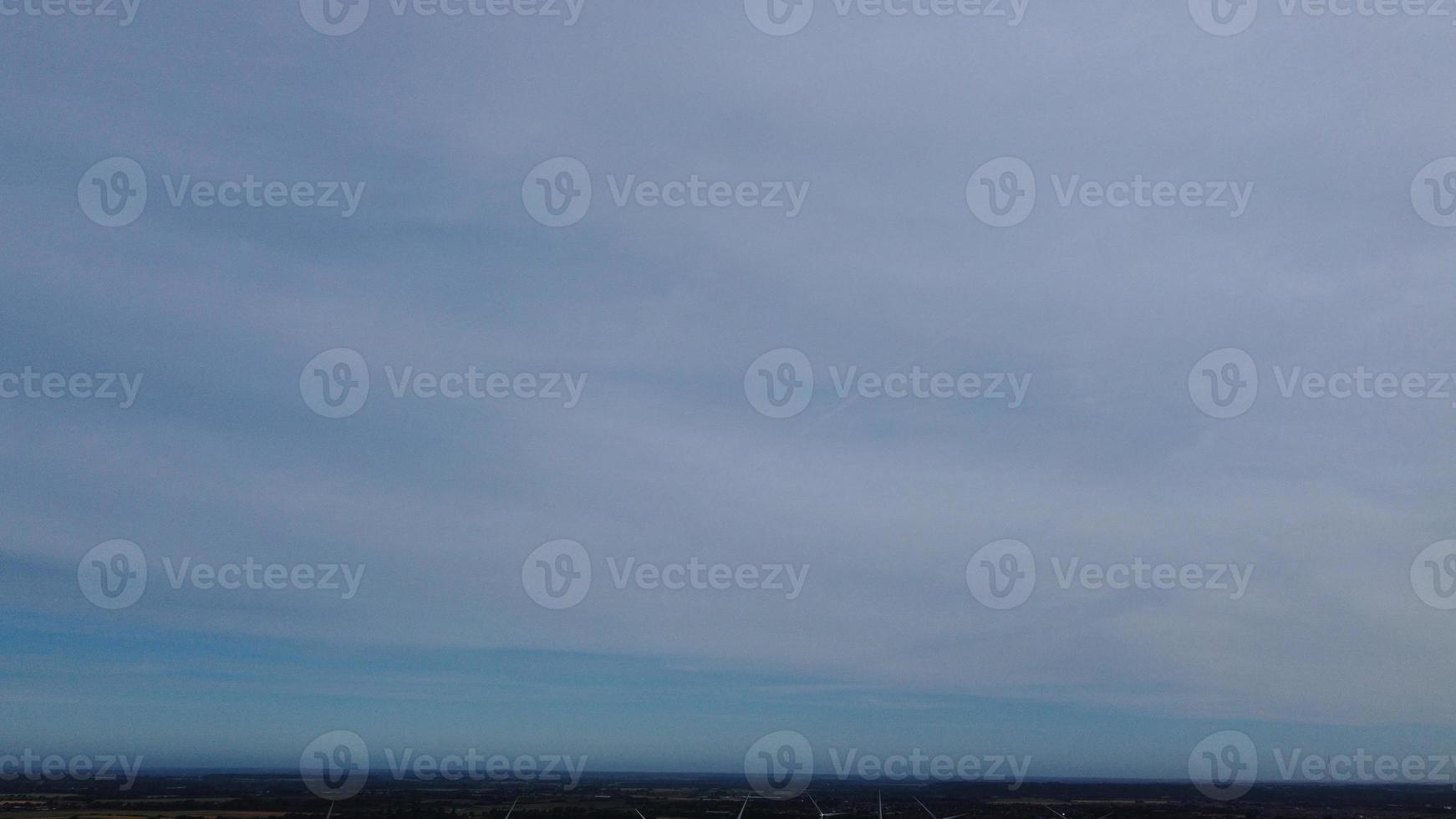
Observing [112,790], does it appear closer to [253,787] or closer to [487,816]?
[253,787]

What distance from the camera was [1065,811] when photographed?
3266 centimetres

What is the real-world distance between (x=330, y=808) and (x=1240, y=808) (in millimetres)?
26768

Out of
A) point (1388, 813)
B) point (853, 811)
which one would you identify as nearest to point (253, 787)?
point (853, 811)

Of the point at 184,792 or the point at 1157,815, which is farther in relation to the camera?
the point at 184,792

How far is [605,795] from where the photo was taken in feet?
115

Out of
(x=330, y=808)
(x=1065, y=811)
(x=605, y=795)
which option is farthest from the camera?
(x=605, y=795)

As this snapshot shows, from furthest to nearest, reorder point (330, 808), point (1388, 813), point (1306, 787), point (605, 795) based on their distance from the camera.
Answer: point (1306, 787) < point (605, 795) < point (330, 808) < point (1388, 813)

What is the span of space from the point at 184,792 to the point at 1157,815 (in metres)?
31.2

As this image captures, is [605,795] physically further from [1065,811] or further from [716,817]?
[1065,811]

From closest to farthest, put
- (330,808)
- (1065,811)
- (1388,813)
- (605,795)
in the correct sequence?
1. (1388,813)
2. (330,808)
3. (1065,811)
4. (605,795)

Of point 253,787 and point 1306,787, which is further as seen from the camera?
point 1306,787

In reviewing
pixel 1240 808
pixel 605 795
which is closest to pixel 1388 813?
pixel 1240 808

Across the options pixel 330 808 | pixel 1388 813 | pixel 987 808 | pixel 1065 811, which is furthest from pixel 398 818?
pixel 1388 813

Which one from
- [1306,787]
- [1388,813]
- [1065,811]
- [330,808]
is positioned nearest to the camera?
[1388,813]
